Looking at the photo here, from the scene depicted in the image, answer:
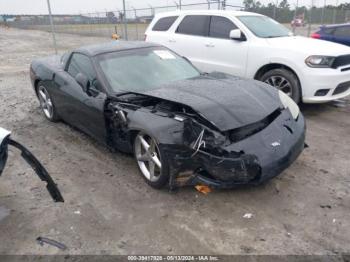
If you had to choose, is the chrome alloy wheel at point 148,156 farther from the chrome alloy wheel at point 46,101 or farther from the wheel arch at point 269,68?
the wheel arch at point 269,68

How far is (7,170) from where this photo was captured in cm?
425

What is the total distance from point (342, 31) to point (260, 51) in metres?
5.51

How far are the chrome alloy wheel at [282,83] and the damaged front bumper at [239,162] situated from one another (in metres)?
2.71

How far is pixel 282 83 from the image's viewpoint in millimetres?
6012

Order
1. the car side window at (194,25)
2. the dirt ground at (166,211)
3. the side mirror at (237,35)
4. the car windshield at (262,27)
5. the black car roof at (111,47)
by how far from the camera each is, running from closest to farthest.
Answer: the dirt ground at (166,211)
the black car roof at (111,47)
the side mirror at (237,35)
the car windshield at (262,27)
the car side window at (194,25)

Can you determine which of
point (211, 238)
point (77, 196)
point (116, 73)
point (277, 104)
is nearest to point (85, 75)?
point (116, 73)

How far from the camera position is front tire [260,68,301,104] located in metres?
5.82

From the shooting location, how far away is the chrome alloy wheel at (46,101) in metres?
5.75

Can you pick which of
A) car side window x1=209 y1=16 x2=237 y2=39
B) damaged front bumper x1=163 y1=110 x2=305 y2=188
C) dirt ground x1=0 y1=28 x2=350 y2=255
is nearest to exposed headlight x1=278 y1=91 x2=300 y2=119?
damaged front bumper x1=163 y1=110 x2=305 y2=188

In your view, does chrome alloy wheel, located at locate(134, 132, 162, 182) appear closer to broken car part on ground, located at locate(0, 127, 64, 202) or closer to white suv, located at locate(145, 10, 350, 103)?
broken car part on ground, located at locate(0, 127, 64, 202)

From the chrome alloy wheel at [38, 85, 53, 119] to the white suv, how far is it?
309 centimetres

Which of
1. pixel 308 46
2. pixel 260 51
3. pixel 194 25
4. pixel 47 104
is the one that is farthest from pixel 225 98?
pixel 194 25

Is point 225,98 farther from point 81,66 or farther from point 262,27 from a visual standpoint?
point 262,27

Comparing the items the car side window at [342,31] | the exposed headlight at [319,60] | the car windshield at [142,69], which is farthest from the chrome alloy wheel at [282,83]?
the car side window at [342,31]
